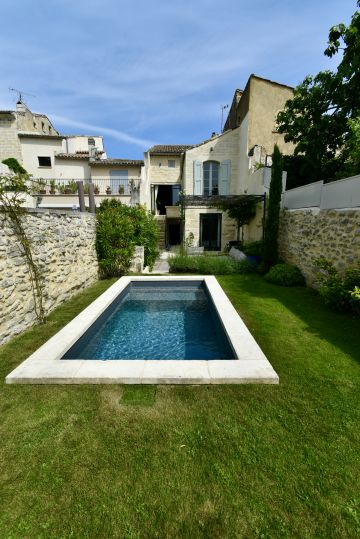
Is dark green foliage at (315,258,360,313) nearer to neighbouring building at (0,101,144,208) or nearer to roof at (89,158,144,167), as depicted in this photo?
neighbouring building at (0,101,144,208)

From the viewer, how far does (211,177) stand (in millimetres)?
18891

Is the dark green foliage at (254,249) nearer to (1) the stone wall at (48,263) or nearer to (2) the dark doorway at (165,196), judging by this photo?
(1) the stone wall at (48,263)

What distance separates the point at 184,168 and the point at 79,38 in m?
11.7

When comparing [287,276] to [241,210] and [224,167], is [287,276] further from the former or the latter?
[224,167]

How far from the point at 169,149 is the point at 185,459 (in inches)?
949

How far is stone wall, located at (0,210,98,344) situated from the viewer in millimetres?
4668

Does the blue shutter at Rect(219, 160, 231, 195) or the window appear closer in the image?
the blue shutter at Rect(219, 160, 231, 195)

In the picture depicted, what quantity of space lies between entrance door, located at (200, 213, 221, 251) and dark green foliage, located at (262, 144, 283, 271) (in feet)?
29.3

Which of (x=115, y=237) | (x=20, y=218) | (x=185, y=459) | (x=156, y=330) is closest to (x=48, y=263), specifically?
(x=20, y=218)

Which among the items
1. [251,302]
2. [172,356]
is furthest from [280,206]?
[172,356]

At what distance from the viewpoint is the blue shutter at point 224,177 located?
1847cm

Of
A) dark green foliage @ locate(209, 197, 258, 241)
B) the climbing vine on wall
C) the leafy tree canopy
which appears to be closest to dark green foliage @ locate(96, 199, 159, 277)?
the climbing vine on wall

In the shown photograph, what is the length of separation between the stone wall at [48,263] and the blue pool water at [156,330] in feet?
4.69

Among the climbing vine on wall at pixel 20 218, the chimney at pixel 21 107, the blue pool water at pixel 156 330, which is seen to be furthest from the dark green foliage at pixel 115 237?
the chimney at pixel 21 107
